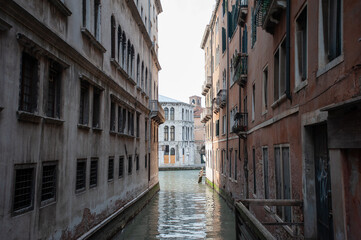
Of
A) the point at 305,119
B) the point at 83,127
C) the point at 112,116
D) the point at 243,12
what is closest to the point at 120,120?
the point at 112,116

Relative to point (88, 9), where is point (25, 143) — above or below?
below

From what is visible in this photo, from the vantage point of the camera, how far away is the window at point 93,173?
10374 millimetres

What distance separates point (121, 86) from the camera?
45.5ft

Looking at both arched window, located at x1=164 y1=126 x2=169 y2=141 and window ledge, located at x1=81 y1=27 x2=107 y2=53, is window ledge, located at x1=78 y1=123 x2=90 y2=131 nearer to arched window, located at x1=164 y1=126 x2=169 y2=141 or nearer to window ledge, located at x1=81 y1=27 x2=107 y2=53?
window ledge, located at x1=81 y1=27 x2=107 y2=53

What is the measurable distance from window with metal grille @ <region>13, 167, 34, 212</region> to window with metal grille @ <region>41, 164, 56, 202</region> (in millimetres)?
551

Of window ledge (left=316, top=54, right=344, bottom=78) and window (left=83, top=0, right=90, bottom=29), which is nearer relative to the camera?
window ledge (left=316, top=54, right=344, bottom=78)

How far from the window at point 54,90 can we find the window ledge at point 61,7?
3.87 feet

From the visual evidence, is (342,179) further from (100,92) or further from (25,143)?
(100,92)

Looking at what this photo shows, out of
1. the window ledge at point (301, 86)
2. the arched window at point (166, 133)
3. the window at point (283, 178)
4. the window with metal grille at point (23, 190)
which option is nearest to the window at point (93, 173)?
the window with metal grille at point (23, 190)

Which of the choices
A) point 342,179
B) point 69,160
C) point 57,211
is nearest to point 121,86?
point 69,160

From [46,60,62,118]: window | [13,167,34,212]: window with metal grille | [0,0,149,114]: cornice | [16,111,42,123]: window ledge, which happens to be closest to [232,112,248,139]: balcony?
[0,0,149,114]: cornice

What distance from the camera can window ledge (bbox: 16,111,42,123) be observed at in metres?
5.97

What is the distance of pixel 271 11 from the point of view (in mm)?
8312

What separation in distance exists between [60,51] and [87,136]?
2.84 meters
